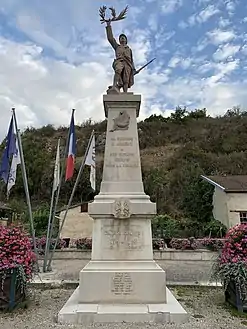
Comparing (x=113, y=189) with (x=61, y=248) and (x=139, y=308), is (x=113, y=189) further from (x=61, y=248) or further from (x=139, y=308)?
(x=61, y=248)

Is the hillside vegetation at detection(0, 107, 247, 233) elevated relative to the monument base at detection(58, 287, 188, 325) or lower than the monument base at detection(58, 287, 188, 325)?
elevated

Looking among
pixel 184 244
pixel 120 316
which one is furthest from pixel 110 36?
pixel 184 244

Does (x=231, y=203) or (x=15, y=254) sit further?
(x=231, y=203)

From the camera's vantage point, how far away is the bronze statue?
711 cm

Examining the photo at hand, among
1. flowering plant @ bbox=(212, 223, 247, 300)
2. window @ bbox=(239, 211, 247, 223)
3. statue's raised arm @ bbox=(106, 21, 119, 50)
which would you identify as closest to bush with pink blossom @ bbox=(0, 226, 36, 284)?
flowering plant @ bbox=(212, 223, 247, 300)

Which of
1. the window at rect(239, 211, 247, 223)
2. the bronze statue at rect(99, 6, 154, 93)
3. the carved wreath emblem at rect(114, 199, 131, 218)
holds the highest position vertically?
the bronze statue at rect(99, 6, 154, 93)

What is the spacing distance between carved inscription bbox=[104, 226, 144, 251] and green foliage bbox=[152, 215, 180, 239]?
40.4ft

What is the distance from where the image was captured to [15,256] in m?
5.88

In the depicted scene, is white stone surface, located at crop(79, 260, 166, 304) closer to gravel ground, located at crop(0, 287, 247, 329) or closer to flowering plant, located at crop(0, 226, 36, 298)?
gravel ground, located at crop(0, 287, 247, 329)

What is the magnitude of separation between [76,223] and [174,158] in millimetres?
25490

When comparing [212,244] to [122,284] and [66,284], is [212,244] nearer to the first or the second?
[66,284]

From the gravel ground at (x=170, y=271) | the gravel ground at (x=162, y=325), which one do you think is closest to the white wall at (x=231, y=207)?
the gravel ground at (x=170, y=271)

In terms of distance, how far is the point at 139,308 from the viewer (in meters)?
5.27

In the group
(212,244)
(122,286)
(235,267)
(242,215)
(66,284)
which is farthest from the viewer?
(242,215)
